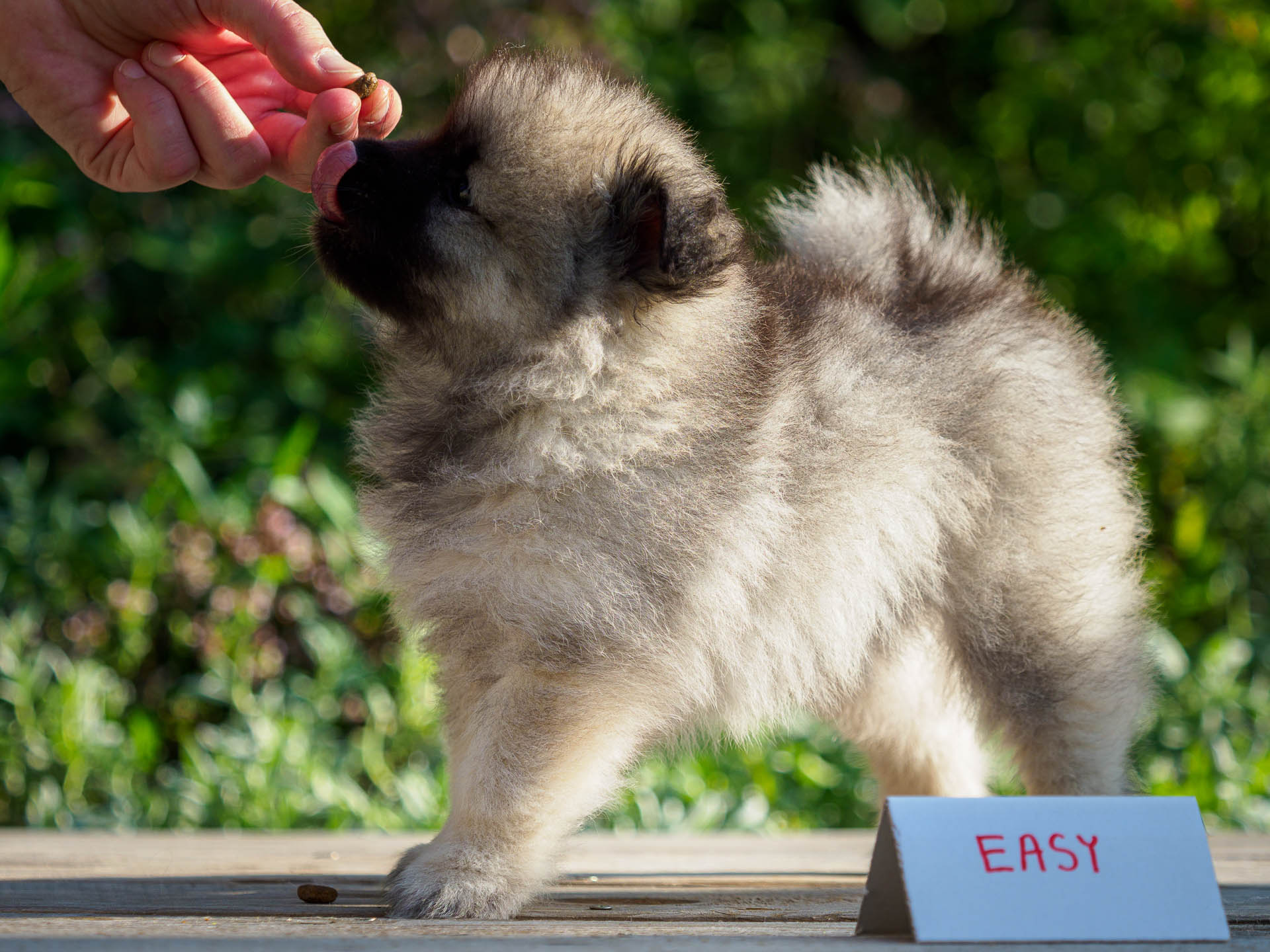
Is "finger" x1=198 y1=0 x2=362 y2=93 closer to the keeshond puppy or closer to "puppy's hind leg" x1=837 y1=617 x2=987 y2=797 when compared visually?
the keeshond puppy

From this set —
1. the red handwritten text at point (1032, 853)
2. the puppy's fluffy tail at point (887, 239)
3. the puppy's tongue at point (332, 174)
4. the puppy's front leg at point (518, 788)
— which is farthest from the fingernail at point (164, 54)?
the red handwritten text at point (1032, 853)

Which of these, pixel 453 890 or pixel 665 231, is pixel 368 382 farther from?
pixel 453 890

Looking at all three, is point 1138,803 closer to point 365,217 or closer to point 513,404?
point 513,404

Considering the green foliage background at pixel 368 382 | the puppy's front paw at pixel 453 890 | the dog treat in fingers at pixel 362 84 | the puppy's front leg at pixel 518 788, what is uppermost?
the dog treat in fingers at pixel 362 84

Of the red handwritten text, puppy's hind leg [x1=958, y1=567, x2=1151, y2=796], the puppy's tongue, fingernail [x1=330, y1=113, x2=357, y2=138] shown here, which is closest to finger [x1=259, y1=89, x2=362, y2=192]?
fingernail [x1=330, y1=113, x2=357, y2=138]

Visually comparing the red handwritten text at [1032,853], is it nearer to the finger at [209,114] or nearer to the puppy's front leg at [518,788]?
the puppy's front leg at [518,788]

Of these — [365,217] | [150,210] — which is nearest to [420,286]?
[365,217]
